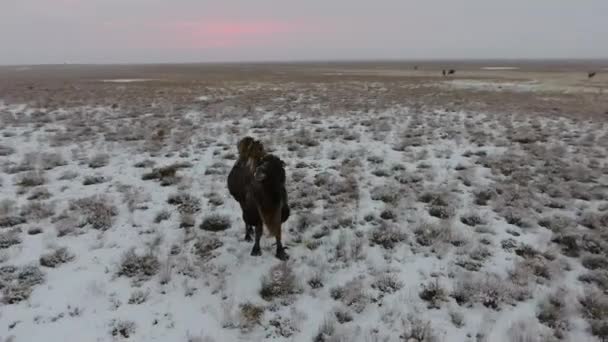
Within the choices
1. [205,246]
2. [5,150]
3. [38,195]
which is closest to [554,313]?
[205,246]

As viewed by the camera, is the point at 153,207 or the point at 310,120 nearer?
the point at 153,207

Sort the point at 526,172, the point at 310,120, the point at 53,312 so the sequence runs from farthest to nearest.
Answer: the point at 310,120 < the point at 526,172 < the point at 53,312

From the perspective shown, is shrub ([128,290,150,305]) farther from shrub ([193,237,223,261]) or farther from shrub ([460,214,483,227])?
shrub ([460,214,483,227])

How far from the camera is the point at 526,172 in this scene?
8742 mm

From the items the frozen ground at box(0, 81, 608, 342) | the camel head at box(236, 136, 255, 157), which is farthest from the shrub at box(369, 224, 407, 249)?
the camel head at box(236, 136, 255, 157)

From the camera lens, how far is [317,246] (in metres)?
5.64

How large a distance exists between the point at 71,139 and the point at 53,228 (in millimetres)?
7177

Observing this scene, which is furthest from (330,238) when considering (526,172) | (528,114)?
(528,114)

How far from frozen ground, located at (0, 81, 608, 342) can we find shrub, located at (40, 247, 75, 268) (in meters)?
0.02

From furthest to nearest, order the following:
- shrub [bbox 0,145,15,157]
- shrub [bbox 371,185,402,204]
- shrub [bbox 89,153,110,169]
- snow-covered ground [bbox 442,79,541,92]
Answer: snow-covered ground [bbox 442,79,541,92], shrub [bbox 0,145,15,157], shrub [bbox 89,153,110,169], shrub [bbox 371,185,402,204]

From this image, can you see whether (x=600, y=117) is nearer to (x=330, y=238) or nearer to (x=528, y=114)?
(x=528, y=114)

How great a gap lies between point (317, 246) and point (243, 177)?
5.26 feet

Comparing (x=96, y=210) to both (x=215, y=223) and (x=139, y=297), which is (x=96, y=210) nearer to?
(x=215, y=223)

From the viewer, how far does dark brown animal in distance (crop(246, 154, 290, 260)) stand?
4.77 metres
